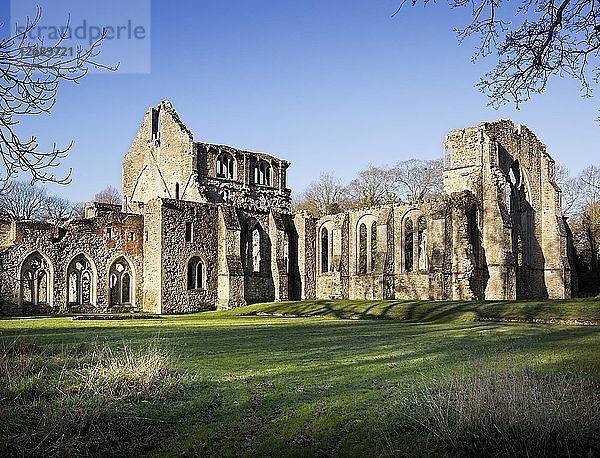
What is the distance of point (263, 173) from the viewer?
47625mm

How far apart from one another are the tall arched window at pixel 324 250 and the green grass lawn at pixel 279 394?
1094 inches

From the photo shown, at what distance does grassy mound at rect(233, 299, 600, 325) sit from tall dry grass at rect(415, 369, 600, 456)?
15.3m

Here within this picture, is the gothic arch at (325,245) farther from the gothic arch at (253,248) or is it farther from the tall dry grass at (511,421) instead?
the tall dry grass at (511,421)

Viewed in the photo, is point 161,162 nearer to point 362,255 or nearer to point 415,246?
point 362,255

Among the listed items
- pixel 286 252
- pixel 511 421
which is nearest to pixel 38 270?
pixel 286 252

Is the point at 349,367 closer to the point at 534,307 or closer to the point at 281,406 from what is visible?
the point at 281,406

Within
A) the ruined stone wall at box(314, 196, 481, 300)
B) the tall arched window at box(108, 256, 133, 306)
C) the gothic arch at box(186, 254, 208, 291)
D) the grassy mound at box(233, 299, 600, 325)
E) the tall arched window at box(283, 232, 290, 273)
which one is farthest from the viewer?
the tall arched window at box(283, 232, 290, 273)

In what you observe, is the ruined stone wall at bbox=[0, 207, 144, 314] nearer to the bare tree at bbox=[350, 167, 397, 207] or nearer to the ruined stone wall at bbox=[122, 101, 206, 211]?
the ruined stone wall at bbox=[122, 101, 206, 211]

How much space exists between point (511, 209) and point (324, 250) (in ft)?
39.3

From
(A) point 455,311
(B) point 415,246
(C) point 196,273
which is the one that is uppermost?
(B) point 415,246

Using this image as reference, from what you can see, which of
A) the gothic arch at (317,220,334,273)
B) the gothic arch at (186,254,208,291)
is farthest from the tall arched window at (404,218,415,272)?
the gothic arch at (186,254,208,291)

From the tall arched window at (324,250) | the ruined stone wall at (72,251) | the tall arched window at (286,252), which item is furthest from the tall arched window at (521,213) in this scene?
the ruined stone wall at (72,251)

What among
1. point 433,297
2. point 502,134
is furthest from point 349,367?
point 502,134

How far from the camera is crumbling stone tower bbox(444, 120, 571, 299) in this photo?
119 feet
